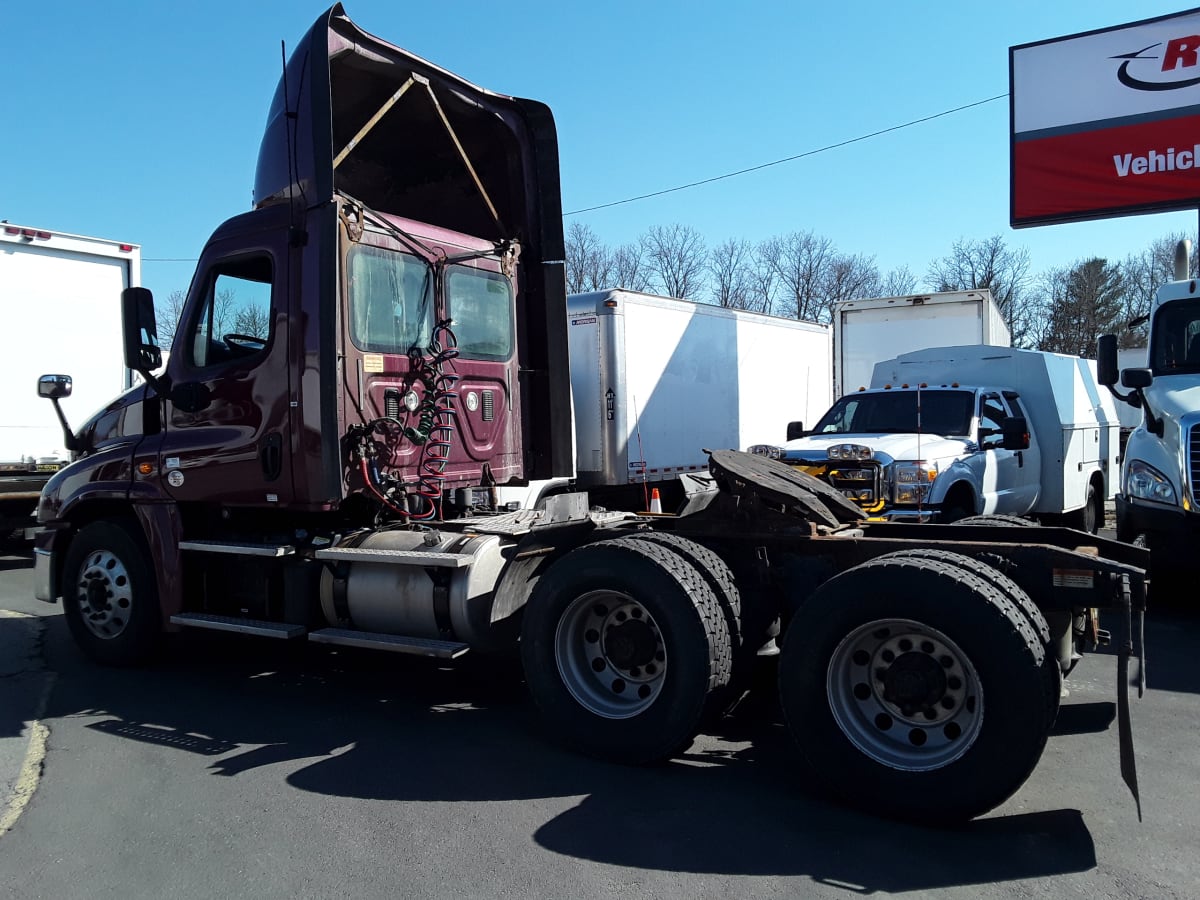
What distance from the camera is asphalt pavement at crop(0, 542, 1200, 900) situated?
12.3 ft

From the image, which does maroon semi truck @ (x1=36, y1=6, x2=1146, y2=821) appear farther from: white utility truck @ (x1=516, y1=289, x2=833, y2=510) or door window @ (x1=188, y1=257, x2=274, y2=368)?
white utility truck @ (x1=516, y1=289, x2=833, y2=510)

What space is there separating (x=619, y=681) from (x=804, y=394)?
11.9m

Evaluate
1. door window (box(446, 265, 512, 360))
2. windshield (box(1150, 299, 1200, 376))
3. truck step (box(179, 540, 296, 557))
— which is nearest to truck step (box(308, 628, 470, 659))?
truck step (box(179, 540, 296, 557))

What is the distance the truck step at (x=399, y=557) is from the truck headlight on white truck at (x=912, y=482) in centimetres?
507

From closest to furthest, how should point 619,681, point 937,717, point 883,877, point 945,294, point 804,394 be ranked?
point 883,877, point 937,717, point 619,681, point 945,294, point 804,394

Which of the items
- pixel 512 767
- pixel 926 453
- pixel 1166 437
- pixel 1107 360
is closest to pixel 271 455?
pixel 512 767

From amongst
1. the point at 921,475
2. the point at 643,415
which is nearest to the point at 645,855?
the point at 921,475

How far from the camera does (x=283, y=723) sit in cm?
583

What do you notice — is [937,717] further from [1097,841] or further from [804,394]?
[804,394]

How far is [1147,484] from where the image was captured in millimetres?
8516

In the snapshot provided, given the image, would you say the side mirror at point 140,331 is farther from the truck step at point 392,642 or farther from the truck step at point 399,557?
the truck step at point 392,642

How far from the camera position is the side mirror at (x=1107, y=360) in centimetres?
923

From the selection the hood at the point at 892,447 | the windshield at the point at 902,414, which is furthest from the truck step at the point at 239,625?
the windshield at the point at 902,414

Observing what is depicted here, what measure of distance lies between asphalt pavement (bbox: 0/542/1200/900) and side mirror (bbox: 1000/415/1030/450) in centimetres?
436
